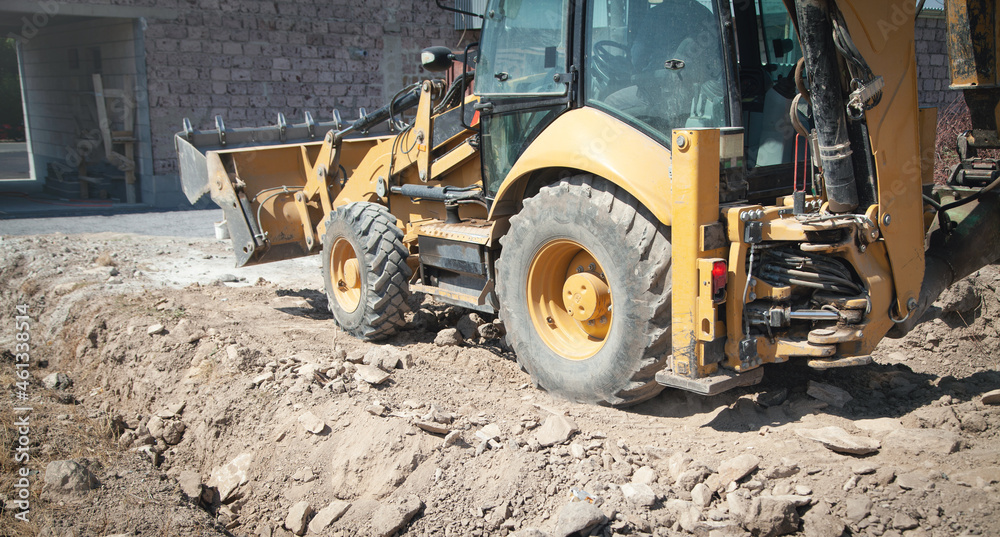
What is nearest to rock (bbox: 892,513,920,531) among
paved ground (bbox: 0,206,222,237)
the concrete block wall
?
paved ground (bbox: 0,206,222,237)

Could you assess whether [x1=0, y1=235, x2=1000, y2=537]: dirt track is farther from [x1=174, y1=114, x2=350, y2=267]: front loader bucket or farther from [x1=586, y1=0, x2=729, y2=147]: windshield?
[x1=586, y1=0, x2=729, y2=147]: windshield

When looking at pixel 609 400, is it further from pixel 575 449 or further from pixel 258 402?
pixel 258 402

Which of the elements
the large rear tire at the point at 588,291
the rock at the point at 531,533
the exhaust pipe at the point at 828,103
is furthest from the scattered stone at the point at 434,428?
the exhaust pipe at the point at 828,103

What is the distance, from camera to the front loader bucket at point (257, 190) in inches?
273

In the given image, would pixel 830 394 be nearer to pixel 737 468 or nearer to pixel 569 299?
pixel 737 468

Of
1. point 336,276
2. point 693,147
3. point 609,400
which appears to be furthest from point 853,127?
point 336,276

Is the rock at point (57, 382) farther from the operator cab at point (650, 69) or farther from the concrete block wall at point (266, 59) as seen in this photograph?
the concrete block wall at point (266, 59)

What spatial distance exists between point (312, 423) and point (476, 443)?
3.26 feet

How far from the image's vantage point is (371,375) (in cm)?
470

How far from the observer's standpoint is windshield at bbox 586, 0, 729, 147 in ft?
12.3

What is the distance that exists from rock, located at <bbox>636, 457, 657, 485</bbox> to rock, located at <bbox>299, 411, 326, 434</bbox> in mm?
1735

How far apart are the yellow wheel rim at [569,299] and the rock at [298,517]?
1622 mm

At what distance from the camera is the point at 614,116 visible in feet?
13.5

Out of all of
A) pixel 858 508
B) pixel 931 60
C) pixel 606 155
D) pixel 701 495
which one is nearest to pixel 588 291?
pixel 606 155
